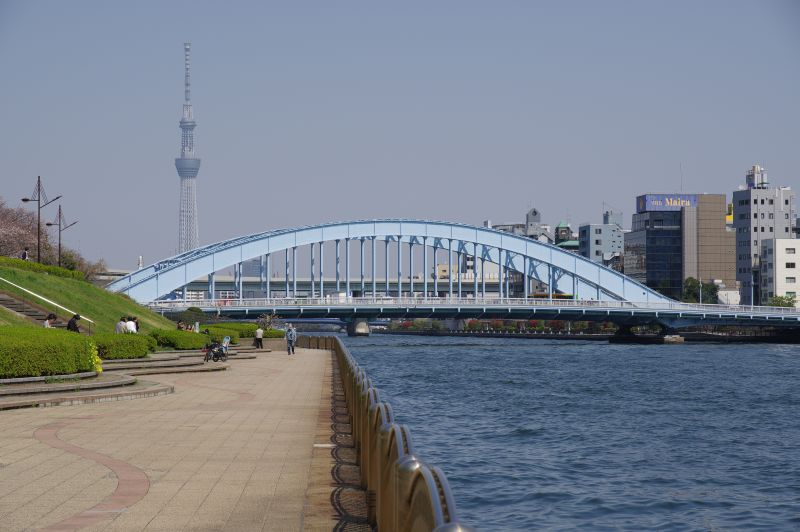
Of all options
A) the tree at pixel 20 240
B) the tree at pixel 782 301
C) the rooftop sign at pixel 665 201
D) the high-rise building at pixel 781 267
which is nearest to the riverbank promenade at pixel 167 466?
A: the tree at pixel 20 240

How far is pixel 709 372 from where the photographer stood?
212 ft

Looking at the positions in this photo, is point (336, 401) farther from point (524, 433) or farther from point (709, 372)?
point (709, 372)

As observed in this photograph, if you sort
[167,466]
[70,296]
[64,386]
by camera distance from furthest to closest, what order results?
[70,296] < [64,386] < [167,466]

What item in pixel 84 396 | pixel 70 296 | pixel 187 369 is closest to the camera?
pixel 84 396

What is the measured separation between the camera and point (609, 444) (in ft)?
94.3

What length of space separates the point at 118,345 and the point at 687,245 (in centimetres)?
15659

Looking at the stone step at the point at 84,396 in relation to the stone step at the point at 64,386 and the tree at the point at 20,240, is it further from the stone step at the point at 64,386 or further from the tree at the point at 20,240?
the tree at the point at 20,240

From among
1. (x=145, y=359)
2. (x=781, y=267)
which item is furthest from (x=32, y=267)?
(x=781, y=267)

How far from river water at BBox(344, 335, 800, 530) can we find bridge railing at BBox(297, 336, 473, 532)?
18.8 feet

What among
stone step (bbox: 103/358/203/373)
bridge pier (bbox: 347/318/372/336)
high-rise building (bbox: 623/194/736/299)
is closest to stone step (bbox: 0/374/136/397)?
stone step (bbox: 103/358/203/373)

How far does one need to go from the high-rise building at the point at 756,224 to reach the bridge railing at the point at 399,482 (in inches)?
6456

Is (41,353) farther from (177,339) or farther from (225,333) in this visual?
(225,333)

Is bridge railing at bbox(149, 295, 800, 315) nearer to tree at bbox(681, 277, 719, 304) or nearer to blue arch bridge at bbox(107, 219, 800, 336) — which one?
blue arch bridge at bbox(107, 219, 800, 336)

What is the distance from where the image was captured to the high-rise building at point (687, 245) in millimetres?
182625
